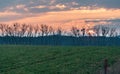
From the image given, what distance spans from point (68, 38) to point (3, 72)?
503 ft

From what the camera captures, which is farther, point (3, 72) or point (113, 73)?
point (3, 72)

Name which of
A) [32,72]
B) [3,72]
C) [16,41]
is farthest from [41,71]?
[16,41]

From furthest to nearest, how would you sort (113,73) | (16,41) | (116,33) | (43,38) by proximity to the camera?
(116,33) < (43,38) < (16,41) < (113,73)

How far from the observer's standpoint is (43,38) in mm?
177500

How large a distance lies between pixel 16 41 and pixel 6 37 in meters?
6.41

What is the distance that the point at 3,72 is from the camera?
2980 cm

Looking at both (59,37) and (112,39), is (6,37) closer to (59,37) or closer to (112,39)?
(59,37)

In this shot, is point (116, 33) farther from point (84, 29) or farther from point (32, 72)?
point (32, 72)

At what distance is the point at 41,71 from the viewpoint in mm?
29094

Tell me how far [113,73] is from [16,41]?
14809 cm

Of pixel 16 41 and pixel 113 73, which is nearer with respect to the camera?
pixel 113 73

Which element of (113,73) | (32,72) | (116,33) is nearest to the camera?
(113,73)

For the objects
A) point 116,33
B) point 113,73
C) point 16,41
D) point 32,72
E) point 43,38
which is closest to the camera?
point 113,73

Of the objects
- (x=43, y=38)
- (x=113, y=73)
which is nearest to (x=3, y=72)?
(x=113, y=73)
